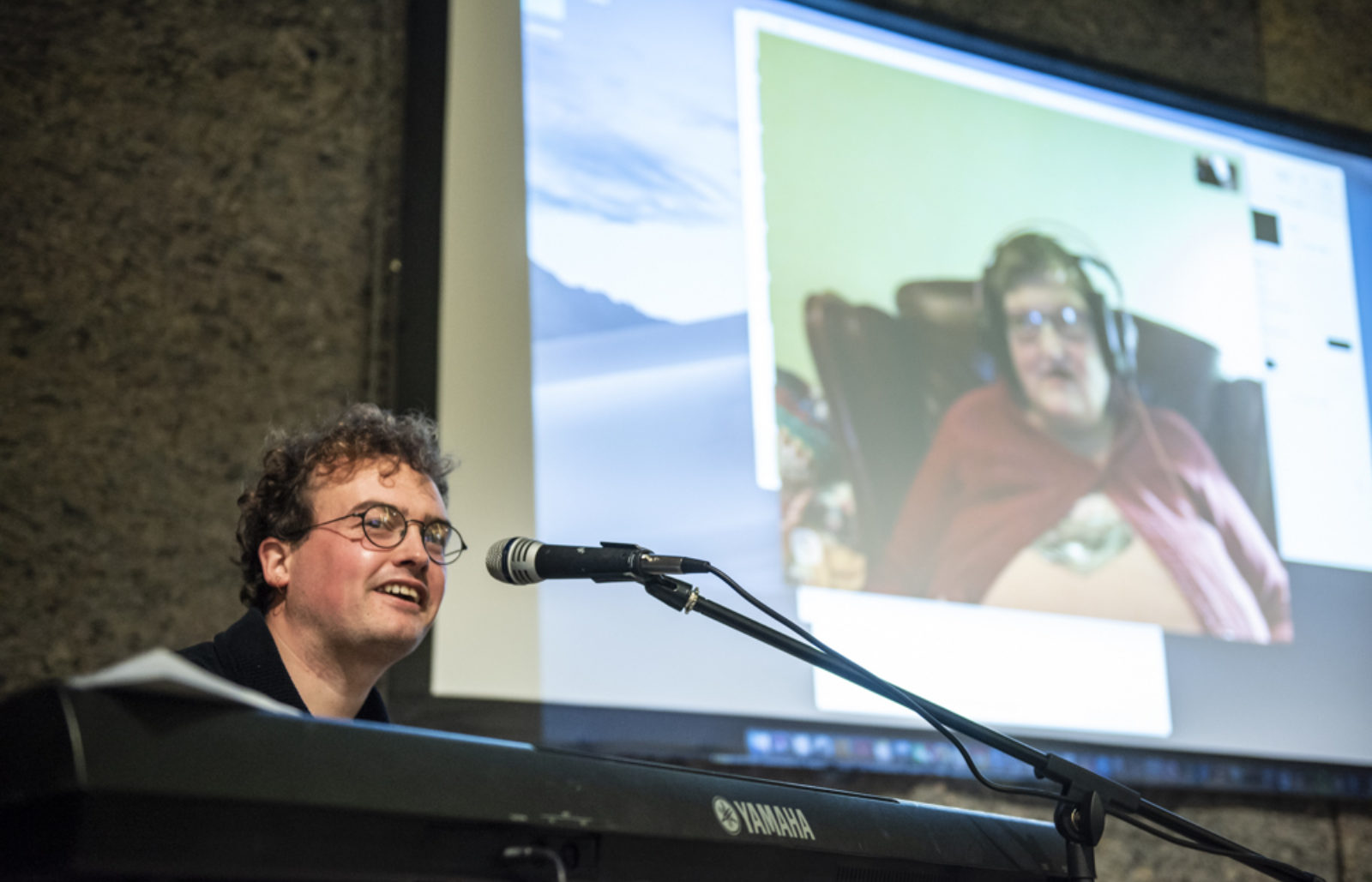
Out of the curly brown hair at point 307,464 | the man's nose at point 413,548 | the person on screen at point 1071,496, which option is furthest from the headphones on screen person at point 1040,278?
the man's nose at point 413,548

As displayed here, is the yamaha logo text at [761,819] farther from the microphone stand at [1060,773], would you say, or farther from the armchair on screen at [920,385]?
the armchair on screen at [920,385]

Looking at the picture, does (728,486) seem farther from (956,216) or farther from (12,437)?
(12,437)

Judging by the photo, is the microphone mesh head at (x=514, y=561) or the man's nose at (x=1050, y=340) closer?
the microphone mesh head at (x=514, y=561)

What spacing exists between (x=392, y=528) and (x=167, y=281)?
3.11 feet

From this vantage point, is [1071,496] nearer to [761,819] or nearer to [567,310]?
[567,310]

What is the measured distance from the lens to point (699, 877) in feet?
3.41

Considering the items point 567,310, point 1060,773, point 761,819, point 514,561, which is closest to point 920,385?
point 567,310

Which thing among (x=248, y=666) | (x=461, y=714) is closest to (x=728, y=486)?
(x=461, y=714)

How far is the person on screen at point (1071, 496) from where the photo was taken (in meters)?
2.79

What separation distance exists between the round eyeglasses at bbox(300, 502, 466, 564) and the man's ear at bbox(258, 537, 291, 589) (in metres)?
0.05

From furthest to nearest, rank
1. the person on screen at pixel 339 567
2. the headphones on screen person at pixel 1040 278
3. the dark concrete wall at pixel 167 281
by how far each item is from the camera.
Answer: the headphones on screen person at pixel 1040 278, the dark concrete wall at pixel 167 281, the person on screen at pixel 339 567

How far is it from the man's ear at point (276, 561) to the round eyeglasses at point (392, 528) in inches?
2.0

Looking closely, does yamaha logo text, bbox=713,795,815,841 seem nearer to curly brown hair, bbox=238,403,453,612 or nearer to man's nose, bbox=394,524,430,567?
man's nose, bbox=394,524,430,567

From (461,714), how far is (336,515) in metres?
0.64
